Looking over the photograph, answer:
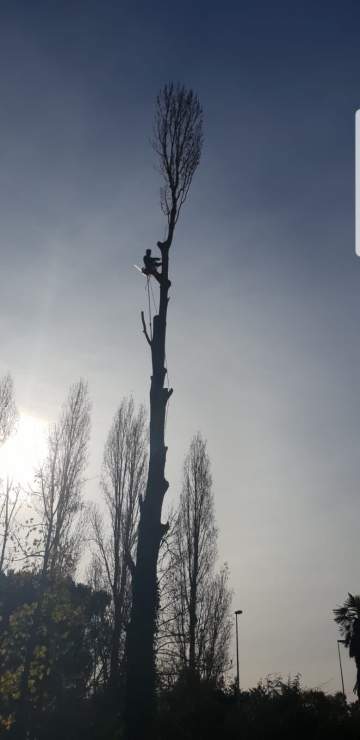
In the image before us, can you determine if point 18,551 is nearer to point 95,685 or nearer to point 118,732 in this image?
point 118,732

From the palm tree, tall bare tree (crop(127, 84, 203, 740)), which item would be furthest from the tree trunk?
the palm tree

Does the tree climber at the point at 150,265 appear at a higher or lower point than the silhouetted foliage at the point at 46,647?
higher

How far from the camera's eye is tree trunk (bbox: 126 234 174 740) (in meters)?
6.48

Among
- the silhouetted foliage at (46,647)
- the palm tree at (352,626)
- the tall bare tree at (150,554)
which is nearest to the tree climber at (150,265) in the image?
the tall bare tree at (150,554)

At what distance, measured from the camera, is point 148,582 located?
7051 millimetres

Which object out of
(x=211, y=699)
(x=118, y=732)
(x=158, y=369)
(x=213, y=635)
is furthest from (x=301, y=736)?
(x=213, y=635)

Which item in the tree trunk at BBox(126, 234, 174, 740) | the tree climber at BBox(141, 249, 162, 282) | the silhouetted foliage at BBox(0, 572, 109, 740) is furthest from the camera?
the silhouetted foliage at BBox(0, 572, 109, 740)

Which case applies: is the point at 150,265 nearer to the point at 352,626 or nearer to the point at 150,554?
the point at 150,554

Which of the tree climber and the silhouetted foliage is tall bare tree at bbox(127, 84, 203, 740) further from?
the silhouetted foliage

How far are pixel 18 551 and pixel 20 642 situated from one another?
2.89m

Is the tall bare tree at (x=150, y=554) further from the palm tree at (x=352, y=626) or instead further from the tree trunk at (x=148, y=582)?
the palm tree at (x=352, y=626)

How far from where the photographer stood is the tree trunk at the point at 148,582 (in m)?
6.48

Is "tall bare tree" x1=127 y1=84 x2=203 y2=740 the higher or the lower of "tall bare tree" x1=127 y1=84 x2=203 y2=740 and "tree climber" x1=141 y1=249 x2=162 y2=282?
the lower

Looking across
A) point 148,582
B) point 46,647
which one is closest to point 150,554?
point 148,582
